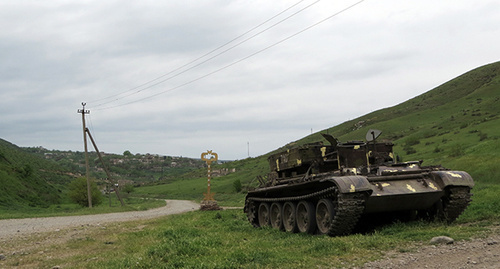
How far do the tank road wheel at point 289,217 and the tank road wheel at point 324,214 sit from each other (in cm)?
137

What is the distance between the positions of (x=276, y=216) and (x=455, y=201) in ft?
20.2

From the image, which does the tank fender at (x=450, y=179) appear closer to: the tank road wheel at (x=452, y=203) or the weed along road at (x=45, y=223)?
the tank road wheel at (x=452, y=203)

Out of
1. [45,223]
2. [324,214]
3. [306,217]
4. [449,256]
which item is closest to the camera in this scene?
[449,256]

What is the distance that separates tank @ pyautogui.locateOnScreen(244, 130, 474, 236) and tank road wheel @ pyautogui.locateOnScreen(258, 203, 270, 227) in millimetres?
406

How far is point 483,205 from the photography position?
1527cm

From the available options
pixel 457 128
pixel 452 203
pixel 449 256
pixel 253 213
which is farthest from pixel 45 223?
pixel 457 128

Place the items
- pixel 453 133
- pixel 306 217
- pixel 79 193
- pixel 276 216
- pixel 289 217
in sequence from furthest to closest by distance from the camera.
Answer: pixel 79 193, pixel 453 133, pixel 276 216, pixel 289 217, pixel 306 217

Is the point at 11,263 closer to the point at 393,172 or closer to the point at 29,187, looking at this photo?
the point at 393,172

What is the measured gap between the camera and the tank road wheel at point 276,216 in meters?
15.5

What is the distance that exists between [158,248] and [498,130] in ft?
142

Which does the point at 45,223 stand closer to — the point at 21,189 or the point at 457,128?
the point at 21,189

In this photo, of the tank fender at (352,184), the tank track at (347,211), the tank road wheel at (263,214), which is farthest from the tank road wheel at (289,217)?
the tank fender at (352,184)

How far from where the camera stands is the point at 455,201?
12.1 metres

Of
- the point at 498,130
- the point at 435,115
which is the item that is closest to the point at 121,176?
the point at 435,115
